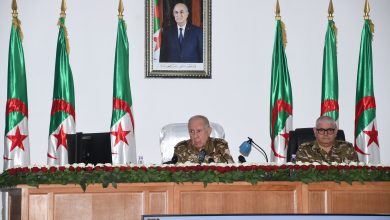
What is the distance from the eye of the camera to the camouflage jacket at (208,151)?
19.7 feet

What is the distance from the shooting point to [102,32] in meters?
8.02

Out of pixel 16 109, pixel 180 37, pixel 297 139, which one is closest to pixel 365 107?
pixel 297 139

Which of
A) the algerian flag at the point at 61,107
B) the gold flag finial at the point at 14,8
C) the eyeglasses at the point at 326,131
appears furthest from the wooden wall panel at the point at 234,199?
the gold flag finial at the point at 14,8

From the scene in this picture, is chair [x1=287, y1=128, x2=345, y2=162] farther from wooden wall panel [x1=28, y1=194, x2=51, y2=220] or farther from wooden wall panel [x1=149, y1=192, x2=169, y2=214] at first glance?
wooden wall panel [x1=28, y1=194, x2=51, y2=220]

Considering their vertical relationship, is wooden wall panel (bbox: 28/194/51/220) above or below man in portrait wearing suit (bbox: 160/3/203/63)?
below

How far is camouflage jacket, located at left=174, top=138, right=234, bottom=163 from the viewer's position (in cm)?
601

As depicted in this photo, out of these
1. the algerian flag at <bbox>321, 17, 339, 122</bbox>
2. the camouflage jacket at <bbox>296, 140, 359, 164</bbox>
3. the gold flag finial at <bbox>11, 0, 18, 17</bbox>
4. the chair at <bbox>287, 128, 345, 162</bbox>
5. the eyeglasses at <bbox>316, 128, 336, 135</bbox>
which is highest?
the gold flag finial at <bbox>11, 0, 18, 17</bbox>

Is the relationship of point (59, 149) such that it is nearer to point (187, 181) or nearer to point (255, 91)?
point (255, 91)

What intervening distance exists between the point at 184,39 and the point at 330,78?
176cm

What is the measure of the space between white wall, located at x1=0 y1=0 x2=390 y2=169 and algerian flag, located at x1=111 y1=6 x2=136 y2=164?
261mm

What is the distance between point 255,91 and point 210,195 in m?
3.60

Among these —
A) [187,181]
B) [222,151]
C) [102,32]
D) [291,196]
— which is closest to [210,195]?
[187,181]

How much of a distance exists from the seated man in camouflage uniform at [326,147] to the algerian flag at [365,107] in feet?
6.15

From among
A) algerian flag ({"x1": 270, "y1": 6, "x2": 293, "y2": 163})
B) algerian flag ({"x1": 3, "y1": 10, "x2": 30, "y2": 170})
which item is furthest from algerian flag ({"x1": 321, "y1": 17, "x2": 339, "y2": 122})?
algerian flag ({"x1": 3, "y1": 10, "x2": 30, "y2": 170})
